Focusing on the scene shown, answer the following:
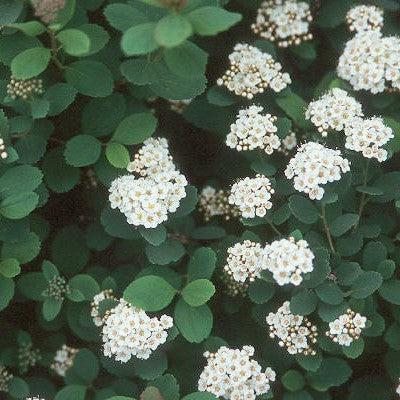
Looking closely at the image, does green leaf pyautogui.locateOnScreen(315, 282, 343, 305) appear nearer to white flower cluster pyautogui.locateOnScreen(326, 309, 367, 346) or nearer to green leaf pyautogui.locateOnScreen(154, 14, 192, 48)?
white flower cluster pyautogui.locateOnScreen(326, 309, 367, 346)

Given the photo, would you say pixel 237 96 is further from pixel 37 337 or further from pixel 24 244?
pixel 37 337

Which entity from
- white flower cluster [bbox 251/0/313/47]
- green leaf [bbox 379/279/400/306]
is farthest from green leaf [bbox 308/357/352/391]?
white flower cluster [bbox 251/0/313/47]

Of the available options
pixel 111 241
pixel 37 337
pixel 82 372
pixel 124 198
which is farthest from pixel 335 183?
pixel 37 337

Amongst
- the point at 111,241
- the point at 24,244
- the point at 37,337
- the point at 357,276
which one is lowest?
the point at 37,337

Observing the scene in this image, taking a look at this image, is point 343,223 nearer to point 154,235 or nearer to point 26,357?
point 154,235

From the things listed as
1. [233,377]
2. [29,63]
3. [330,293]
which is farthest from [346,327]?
[29,63]

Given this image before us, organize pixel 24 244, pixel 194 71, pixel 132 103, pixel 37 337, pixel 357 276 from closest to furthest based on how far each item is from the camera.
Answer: pixel 194 71
pixel 357 276
pixel 24 244
pixel 132 103
pixel 37 337
